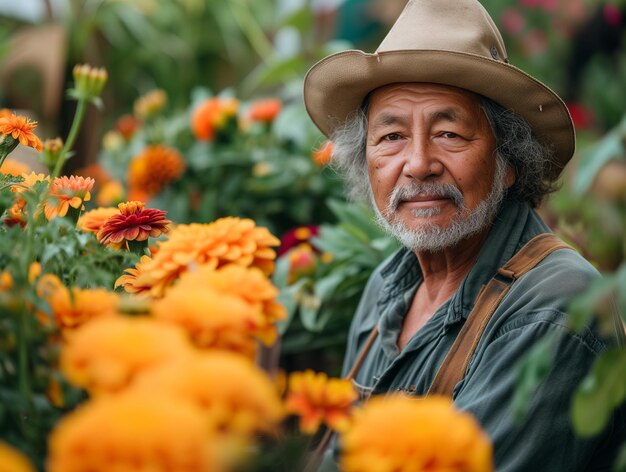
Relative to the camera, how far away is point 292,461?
35.0 inches

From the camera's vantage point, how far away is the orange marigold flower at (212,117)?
3.46m

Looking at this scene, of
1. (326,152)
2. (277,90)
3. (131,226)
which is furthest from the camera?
(277,90)

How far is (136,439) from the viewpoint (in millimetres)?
669

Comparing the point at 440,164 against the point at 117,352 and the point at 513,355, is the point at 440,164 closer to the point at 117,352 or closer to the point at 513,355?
the point at 513,355

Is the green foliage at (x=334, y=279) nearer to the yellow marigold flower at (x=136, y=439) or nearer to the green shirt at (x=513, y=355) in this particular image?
the green shirt at (x=513, y=355)

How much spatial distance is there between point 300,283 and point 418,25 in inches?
36.7

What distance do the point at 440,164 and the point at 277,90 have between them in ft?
11.0

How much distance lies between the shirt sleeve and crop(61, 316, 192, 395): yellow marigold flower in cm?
86

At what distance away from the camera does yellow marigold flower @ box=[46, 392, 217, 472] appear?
67 cm

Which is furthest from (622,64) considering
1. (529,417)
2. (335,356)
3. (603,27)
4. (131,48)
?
(529,417)

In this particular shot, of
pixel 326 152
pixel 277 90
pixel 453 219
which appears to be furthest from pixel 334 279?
pixel 277 90

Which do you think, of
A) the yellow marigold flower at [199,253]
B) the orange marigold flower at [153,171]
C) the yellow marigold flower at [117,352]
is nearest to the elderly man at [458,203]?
the yellow marigold flower at [199,253]

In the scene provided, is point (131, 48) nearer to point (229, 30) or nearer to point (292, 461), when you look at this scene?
point (229, 30)

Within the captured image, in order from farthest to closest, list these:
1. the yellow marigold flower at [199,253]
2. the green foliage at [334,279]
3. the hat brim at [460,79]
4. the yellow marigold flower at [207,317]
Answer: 1. the green foliage at [334,279]
2. the hat brim at [460,79]
3. the yellow marigold flower at [199,253]
4. the yellow marigold flower at [207,317]
